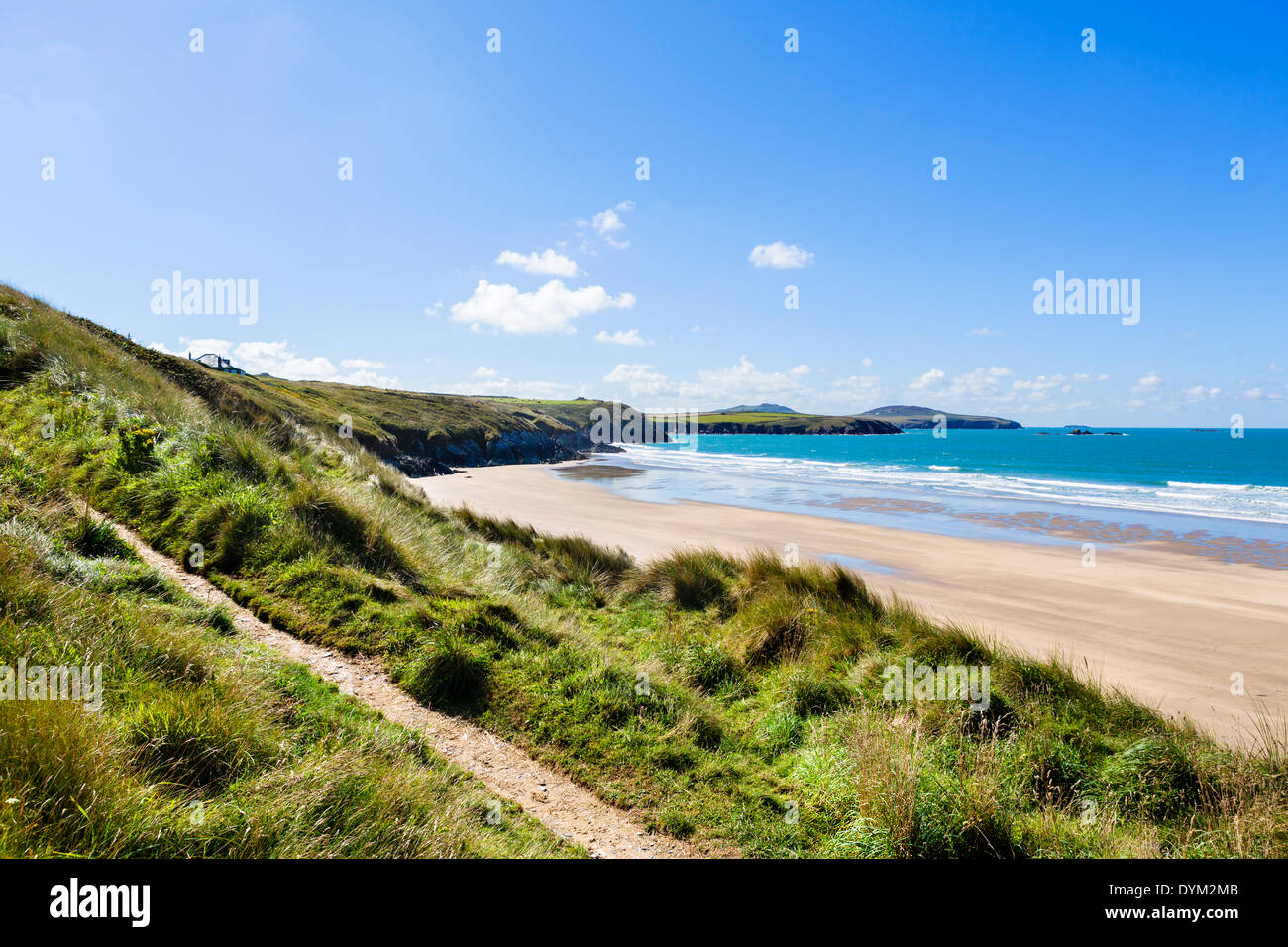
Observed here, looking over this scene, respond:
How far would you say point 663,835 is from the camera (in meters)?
4.83

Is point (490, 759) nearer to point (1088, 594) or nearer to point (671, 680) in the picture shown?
point (671, 680)

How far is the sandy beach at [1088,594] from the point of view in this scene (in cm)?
1005

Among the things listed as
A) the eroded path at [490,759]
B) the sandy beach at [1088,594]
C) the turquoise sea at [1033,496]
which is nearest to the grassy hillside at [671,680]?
the eroded path at [490,759]

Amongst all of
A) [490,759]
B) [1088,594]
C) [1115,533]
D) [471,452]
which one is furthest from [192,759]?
[471,452]

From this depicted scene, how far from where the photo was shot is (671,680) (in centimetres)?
798

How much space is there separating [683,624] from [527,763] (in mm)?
5392

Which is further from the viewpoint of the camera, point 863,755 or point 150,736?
point 863,755

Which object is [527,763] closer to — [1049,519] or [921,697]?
[921,697]

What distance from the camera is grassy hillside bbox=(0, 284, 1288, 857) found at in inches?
175

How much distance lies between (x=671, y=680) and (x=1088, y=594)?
1412cm

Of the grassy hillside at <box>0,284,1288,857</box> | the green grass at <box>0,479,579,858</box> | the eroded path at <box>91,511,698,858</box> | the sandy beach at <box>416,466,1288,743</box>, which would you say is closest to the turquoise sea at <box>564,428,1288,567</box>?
the sandy beach at <box>416,466,1288,743</box>

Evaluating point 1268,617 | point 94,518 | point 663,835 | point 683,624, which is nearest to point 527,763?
point 663,835

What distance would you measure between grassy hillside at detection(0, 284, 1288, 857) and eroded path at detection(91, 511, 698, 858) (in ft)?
0.60
